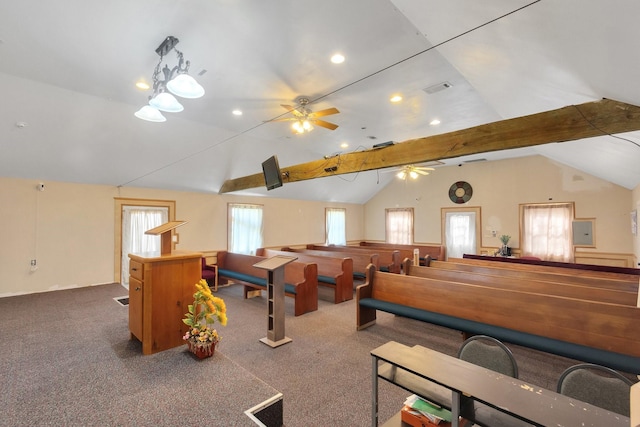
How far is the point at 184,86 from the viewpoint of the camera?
2.20m

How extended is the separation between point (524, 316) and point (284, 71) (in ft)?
11.6

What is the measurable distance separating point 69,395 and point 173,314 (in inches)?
34.5

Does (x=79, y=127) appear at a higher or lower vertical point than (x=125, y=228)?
higher

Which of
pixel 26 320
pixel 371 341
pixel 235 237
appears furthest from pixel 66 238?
pixel 371 341

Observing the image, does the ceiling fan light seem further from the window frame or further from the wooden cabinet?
the window frame

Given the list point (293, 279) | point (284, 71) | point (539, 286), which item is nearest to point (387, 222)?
point (293, 279)

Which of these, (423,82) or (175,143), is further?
(175,143)

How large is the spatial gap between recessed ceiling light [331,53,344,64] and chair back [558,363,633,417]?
2889 millimetres

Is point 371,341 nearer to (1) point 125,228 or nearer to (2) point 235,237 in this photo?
(2) point 235,237

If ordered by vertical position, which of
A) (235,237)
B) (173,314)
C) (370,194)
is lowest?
(173,314)

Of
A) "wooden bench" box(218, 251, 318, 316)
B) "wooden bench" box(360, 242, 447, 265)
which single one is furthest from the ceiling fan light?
"wooden bench" box(360, 242, 447, 265)

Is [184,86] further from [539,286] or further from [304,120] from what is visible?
[539,286]

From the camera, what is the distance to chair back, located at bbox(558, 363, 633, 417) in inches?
52.1

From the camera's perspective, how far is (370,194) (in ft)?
33.1
